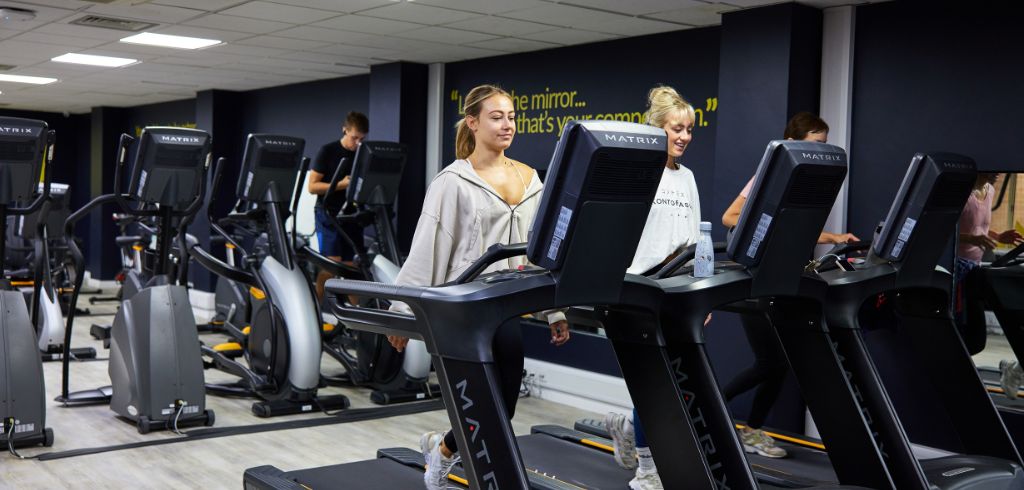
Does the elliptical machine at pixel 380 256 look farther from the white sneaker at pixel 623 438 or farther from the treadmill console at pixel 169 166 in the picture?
the white sneaker at pixel 623 438

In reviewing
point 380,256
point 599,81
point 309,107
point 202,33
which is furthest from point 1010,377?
point 309,107

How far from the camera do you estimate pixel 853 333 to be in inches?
134

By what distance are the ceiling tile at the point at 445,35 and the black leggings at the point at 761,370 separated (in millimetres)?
2881

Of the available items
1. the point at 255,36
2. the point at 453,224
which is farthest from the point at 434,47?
the point at 453,224

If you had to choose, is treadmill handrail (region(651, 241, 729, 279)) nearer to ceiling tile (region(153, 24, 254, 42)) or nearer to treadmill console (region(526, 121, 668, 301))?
treadmill console (region(526, 121, 668, 301))

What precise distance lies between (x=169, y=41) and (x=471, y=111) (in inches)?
177

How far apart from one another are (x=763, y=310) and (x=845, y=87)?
2357mm

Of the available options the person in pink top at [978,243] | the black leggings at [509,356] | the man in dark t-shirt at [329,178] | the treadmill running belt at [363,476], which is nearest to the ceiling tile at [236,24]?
the man in dark t-shirt at [329,178]

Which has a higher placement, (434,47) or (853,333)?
(434,47)

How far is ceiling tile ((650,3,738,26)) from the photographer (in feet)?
17.4

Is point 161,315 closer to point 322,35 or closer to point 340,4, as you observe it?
point 340,4

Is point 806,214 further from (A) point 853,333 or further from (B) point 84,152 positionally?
(B) point 84,152

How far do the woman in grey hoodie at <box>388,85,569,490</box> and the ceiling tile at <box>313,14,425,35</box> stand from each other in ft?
9.19

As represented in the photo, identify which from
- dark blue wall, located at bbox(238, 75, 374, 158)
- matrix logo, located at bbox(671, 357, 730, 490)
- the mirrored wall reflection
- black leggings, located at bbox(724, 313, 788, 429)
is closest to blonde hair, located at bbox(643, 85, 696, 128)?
black leggings, located at bbox(724, 313, 788, 429)
